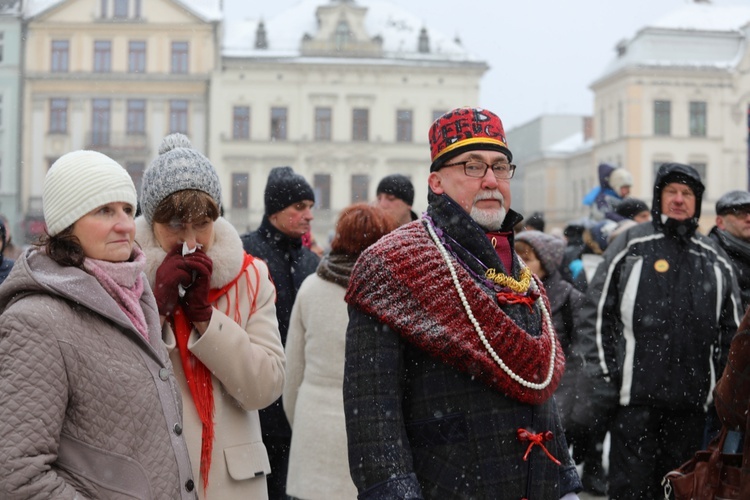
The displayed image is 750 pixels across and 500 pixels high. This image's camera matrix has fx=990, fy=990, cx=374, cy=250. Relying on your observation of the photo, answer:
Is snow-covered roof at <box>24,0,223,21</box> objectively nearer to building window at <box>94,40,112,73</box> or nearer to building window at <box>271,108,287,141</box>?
building window at <box>94,40,112,73</box>

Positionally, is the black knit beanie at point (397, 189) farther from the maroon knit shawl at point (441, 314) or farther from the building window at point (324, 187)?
the building window at point (324, 187)

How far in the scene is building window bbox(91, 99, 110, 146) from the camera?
49.2 meters

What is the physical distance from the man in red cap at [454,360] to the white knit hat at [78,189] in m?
0.80

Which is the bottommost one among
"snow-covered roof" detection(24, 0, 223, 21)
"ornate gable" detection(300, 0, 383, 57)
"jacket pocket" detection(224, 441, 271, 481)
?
"jacket pocket" detection(224, 441, 271, 481)

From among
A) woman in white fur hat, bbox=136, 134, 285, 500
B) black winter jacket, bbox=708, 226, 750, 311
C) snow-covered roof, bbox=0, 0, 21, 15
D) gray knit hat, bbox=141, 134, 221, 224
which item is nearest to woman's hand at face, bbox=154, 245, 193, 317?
woman in white fur hat, bbox=136, 134, 285, 500

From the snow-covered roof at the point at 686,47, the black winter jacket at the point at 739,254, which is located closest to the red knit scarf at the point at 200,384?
the black winter jacket at the point at 739,254

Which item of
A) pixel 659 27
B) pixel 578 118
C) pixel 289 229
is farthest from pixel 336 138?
pixel 289 229

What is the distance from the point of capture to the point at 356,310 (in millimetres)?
3002

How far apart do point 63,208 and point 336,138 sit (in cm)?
4651

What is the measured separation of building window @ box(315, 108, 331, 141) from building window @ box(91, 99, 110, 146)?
1040cm

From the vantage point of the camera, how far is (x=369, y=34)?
50281 millimetres

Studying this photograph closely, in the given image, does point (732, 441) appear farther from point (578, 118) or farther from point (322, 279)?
point (578, 118)

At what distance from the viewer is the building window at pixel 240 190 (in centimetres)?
4837

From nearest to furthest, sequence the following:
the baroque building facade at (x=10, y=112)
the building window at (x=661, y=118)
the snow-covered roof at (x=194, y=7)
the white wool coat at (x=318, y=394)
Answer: the white wool coat at (x=318, y=394)
the baroque building facade at (x=10, y=112)
the snow-covered roof at (x=194, y=7)
the building window at (x=661, y=118)
